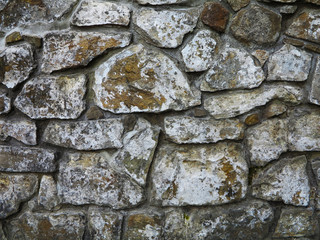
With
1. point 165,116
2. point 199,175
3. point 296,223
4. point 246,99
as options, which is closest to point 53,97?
point 165,116

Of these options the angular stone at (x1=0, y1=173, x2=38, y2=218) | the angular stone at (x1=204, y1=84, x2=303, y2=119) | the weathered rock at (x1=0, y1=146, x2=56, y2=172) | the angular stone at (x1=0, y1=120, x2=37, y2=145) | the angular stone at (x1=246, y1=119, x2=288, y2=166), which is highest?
the angular stone at (x1=204, y1=84, x2=303, y2=119)

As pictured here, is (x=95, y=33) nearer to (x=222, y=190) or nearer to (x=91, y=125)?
(x=91, y=125)

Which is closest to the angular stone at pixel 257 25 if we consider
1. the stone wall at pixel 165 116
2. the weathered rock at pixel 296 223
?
the stone wall at pixel 165 116

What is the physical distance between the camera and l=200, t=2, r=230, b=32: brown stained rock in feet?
4.54

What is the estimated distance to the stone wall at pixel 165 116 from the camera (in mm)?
1396

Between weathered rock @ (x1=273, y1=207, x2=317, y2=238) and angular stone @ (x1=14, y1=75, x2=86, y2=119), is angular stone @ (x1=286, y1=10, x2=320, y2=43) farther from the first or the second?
angular stone @ (x1=14, y1=75, x2=86, y2=119)

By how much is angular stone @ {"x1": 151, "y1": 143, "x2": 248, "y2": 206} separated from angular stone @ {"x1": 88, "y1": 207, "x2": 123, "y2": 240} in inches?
8.4

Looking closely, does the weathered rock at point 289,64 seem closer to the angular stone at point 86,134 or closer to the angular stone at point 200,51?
the angular stone at point 200,51

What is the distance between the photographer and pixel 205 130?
1.41 m

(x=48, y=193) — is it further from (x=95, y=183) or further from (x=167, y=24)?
(x=167, y=24)

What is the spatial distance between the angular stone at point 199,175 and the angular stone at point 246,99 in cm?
16

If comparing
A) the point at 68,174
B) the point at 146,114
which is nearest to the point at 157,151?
the point at 146,114

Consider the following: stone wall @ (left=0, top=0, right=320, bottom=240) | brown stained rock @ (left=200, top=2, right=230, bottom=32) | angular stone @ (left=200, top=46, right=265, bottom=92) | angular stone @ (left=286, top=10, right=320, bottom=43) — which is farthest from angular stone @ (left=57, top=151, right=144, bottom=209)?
angular stone @ (left=286, top=10, right=320, bottom=43)

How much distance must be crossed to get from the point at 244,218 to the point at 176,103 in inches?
24.3
